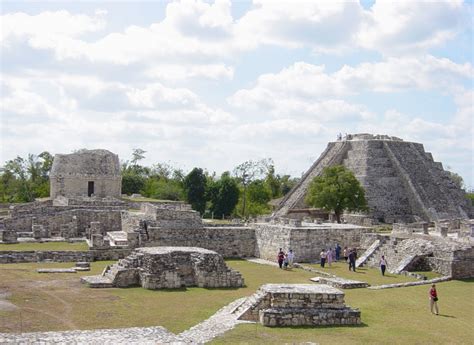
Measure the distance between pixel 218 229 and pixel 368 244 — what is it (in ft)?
25.8

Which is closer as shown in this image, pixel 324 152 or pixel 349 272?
pixel 349 272

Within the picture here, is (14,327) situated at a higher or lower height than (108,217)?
lower

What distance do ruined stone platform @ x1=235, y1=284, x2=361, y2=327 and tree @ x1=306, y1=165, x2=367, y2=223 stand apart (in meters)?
30.0

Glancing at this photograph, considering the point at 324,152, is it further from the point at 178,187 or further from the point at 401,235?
the point at 401,235

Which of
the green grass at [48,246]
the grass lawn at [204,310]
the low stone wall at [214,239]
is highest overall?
the low stone wall at [214,239]

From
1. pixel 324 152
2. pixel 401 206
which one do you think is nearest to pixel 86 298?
pixel 401 206

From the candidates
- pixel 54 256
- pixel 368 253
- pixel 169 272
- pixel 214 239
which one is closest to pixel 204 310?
pixel 169 272

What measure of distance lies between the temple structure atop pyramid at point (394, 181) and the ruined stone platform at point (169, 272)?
3376 centimetres

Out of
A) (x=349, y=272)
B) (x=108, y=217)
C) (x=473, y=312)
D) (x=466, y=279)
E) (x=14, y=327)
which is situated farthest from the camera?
(x=108, y=217)

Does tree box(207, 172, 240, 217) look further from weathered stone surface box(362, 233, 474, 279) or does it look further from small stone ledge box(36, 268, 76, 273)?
small stone ledge box(36, 268, 76, 273)

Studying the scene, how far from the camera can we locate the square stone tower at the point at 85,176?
160 ft

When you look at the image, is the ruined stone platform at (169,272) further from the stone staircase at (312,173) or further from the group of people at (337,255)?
the stone staircase at (312,173)

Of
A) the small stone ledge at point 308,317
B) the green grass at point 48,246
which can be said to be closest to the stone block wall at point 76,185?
the green grass at point 48,246

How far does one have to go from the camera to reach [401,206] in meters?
60.4
